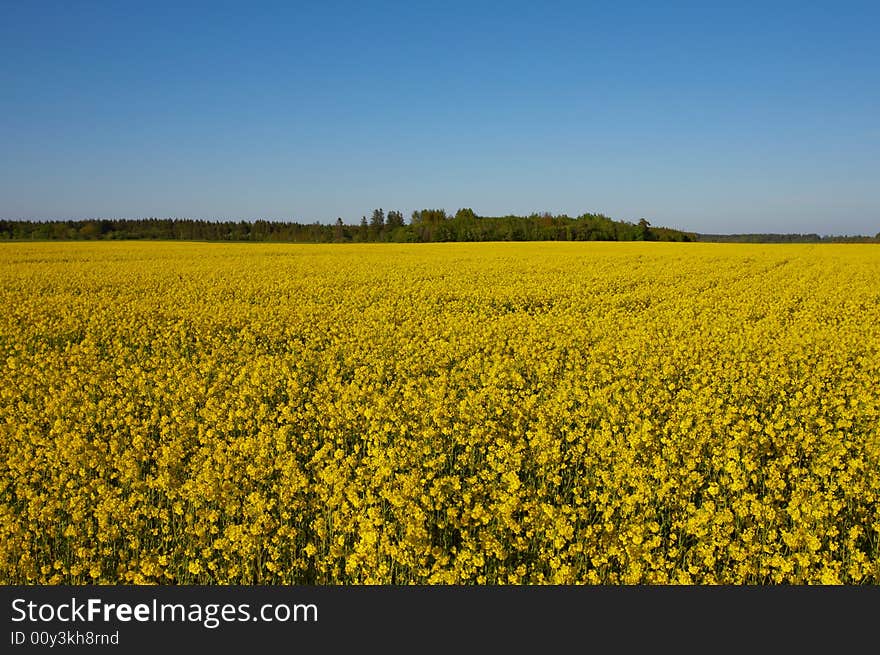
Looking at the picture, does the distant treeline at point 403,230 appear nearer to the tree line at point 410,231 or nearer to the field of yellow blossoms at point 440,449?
the tree line at point 410,231

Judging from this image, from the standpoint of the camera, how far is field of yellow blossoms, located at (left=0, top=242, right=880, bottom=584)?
13.9 ft

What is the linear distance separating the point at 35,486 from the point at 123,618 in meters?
2.74

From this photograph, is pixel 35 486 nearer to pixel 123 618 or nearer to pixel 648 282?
pixel 123 618

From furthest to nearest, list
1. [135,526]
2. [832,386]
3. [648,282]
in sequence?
[648,282]
[832,386]
[135,526]

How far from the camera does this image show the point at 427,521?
4789 mm

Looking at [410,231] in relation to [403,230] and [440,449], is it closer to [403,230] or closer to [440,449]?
[403,230]

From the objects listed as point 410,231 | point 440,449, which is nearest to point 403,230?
point 410,231

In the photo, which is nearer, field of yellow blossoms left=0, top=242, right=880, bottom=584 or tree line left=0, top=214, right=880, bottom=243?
field of yellow blossoms left=0, top=242, right=880, bottom=584

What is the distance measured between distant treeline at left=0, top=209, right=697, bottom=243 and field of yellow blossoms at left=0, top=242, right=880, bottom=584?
69675 millimetres

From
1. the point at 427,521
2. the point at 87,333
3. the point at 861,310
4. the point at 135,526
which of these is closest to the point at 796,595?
the point at 427,521

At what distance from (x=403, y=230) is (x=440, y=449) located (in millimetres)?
81327

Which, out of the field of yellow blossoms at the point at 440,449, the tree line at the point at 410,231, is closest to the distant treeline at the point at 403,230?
the tree line at the point at 410,231

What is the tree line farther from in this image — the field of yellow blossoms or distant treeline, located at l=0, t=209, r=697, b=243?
the field of yellow blossoms

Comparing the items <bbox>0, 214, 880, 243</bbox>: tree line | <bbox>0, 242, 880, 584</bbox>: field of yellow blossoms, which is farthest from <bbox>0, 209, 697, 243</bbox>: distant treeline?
<bbox>0, 242, 880, 584</bbox>: field of yellow blossoms
